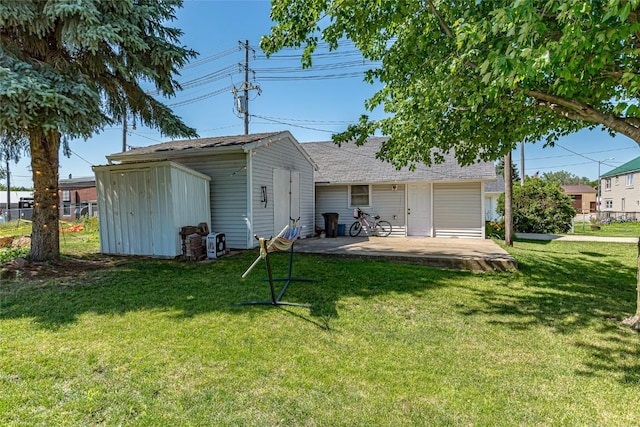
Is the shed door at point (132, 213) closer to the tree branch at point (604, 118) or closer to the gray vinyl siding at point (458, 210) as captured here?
the tree branch at point (604, 118)

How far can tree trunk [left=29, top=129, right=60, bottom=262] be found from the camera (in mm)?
6801

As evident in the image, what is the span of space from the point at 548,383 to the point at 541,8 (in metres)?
3.24

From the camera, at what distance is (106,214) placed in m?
8.27

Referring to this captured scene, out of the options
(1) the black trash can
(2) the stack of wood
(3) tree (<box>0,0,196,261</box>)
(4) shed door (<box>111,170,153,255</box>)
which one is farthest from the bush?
(3) tree (<box>0,0,196,261</box>)

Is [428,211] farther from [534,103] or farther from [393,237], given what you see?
[534,103]

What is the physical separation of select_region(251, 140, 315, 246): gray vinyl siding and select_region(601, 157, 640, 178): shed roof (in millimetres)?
29575

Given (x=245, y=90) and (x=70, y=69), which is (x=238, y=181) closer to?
(x=70, y=69)

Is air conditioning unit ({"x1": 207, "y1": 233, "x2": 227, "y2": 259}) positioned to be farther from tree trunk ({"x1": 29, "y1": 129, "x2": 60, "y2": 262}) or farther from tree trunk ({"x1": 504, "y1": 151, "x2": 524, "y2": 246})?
tree trunk ({"x1": 504, "y1": 151, "x2": 524, "y2": 246})

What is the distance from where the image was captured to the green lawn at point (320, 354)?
2299mm

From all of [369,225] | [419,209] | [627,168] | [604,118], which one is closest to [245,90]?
[369,225]

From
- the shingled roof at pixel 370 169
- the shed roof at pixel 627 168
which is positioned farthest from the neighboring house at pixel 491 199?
the shed roof at pixel 627 168

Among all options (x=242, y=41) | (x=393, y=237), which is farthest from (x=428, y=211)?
(x=242, y=41)

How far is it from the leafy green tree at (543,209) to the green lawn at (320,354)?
29.5 feet

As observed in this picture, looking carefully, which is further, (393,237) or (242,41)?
(242,41)
